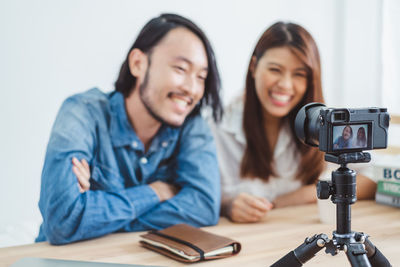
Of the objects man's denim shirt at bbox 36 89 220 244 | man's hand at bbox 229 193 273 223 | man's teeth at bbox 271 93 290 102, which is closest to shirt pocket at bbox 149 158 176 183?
man's denim shirt at bbox 36 89 220 244

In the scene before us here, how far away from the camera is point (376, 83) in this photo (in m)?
2.23

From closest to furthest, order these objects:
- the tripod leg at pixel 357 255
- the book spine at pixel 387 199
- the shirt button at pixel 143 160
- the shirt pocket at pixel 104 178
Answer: the tripod leg at pixel 357 255 → the shirt pocket at pixel 104 178 → the shirt button at pixel 143 160 → the book spine at pixel 387 199

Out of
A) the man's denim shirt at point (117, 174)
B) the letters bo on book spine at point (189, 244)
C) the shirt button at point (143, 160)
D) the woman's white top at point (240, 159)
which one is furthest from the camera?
the woman's white top at point (240, 159)

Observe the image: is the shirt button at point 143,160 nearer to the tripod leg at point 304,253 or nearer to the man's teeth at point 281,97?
the man's teeth at point 281,97

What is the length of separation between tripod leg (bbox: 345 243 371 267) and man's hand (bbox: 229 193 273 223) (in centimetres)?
59

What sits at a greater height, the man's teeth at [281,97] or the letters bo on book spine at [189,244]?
the man's teeth at [281,97]

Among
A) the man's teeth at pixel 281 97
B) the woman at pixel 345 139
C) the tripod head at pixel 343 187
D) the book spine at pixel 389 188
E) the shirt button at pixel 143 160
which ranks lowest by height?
the book spine at pixel 389 188

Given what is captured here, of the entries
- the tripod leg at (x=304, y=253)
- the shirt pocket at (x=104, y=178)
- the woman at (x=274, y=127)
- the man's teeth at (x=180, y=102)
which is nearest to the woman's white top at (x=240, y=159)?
the woman at (x=274, y=127)

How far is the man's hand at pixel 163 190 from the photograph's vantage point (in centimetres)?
152

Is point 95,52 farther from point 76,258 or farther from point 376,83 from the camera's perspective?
point 376,83

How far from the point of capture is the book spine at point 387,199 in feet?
5.59

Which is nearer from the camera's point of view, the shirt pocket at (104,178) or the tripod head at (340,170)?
the tripod head at (340,170)

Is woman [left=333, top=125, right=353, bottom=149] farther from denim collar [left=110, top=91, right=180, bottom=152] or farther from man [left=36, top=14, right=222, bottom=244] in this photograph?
denim collar [left=110, top=91, right=180, bottom=152]

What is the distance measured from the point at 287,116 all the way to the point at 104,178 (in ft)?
2.59
